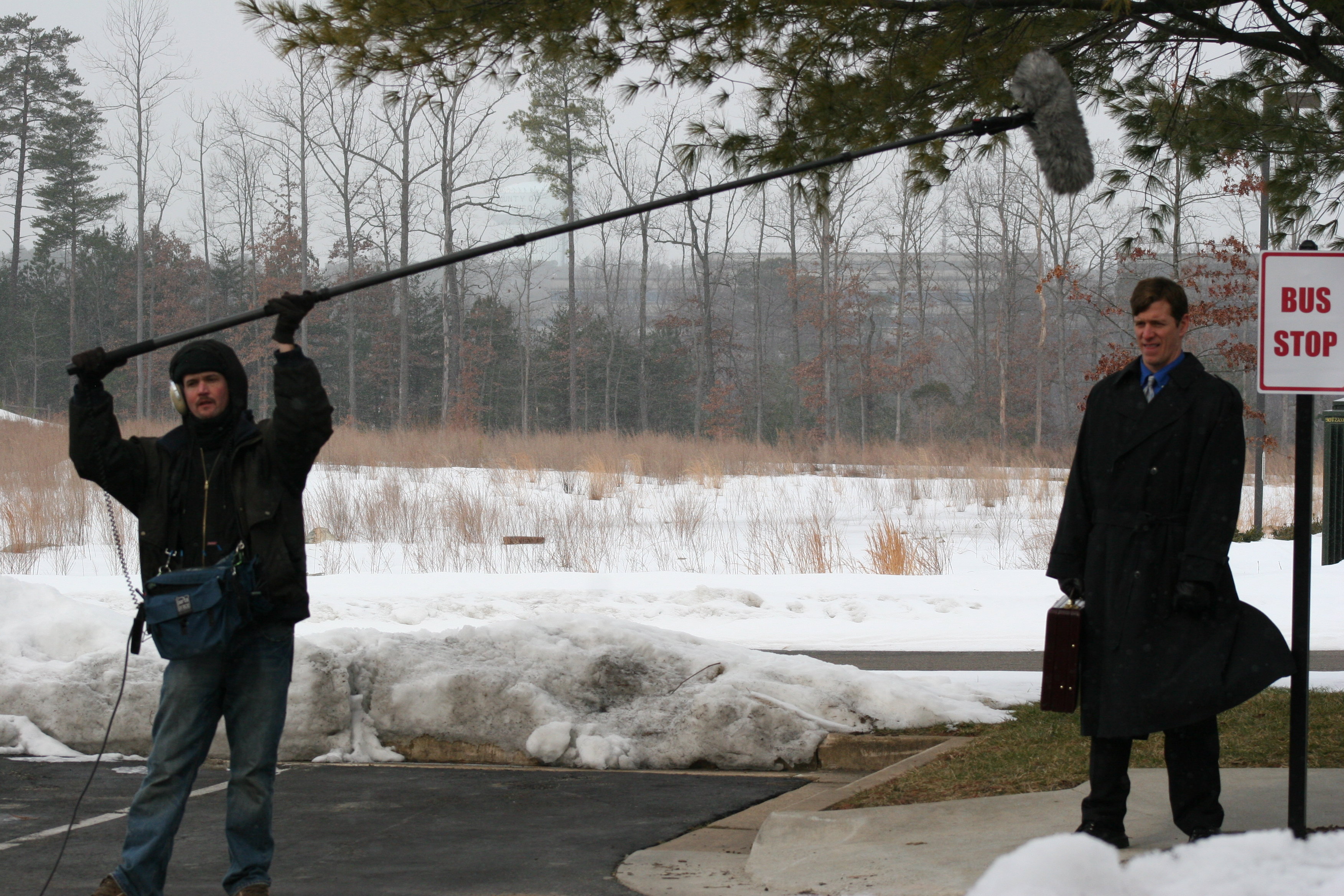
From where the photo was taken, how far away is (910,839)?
15.7ft

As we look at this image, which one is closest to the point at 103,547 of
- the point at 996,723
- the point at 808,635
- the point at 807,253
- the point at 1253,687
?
the point at 808,635

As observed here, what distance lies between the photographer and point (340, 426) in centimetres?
3306

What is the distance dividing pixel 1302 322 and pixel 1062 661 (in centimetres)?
134

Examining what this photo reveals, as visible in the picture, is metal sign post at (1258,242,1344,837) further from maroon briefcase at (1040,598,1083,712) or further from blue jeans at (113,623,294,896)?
blue jeans at (113,623,294,896)

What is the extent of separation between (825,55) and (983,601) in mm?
7534

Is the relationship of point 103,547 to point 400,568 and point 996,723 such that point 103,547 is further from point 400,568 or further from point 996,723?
point 996,723

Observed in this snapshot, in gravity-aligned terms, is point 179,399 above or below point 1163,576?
→ above

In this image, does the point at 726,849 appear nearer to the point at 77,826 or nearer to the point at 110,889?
the point at 110,889

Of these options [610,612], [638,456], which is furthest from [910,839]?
[638,456]

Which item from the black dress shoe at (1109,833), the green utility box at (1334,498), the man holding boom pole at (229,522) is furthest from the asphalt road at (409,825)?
the green utility box at (1334,498)

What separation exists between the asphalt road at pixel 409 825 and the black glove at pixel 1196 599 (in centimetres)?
216

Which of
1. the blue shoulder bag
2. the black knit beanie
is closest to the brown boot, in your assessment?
the blue shoulder bag

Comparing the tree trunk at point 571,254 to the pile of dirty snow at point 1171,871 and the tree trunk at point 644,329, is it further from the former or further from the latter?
the pile of dirty snow at point 1171,871

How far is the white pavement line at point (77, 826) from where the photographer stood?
5.40 m
